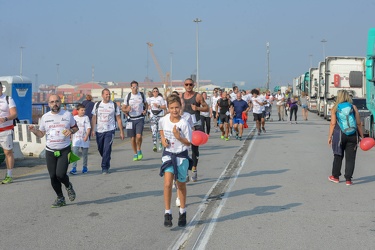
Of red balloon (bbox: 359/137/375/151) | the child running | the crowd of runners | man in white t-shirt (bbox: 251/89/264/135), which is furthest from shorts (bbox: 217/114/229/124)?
the child running

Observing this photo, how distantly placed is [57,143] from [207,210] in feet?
7.64

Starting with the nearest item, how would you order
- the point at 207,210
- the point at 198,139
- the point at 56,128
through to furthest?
1. the point at 198,139
2. the point at 207,210
3. the point at 56,128

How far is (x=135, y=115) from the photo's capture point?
13.5m

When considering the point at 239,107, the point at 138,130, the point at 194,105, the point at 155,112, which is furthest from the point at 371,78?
the point at 194,105

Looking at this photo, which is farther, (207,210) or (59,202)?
(59,202)

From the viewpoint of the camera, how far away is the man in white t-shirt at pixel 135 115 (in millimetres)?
13324

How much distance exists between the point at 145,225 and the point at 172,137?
111cm

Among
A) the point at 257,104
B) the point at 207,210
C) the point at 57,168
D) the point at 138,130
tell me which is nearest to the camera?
the point at 207,210

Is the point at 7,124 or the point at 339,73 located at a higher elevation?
the point at 339,73

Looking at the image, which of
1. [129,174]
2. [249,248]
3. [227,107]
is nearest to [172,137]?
[249,248]

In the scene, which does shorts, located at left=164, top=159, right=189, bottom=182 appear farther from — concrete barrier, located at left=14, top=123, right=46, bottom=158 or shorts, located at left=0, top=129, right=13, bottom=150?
concrete barrier, located at left=14, top=123, right=46, bottom=158

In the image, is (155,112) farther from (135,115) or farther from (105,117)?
(105,117)

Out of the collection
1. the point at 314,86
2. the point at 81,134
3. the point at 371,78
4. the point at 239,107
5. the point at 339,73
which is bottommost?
the point at 81,134

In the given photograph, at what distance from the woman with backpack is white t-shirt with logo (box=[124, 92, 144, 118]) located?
5.03 m
